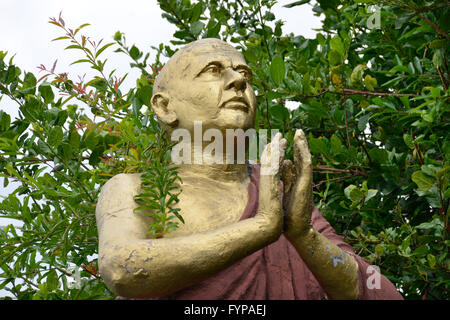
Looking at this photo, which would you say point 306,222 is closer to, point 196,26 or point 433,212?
point 433,212

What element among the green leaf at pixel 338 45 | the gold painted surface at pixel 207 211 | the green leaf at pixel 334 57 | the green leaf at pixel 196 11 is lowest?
the gold painted surface at pixel 207 211

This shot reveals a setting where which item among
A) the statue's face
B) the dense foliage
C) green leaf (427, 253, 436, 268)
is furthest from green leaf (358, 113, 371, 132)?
the statue's face

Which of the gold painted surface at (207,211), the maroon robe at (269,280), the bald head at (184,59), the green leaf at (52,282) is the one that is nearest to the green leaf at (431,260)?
the maroon robe at (269,280)

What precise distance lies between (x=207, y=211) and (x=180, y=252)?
57 cm

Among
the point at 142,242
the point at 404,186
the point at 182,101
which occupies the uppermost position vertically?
the point at 182,101

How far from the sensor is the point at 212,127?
3953 millimetres

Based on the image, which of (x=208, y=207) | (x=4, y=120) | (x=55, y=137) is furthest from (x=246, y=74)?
(x=4, y=120)

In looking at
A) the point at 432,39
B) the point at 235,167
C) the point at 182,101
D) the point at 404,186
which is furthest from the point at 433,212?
the point at 182,101

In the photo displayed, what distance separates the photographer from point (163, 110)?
4176mm

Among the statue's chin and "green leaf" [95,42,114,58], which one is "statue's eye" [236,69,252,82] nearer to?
the statue's chin

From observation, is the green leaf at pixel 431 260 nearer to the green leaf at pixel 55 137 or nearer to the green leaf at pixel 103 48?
the green leaf at pixel 55 137

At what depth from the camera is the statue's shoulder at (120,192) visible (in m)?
3.71

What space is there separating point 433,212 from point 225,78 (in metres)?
2.21

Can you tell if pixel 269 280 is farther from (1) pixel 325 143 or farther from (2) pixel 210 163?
(1) pixel 325 143
